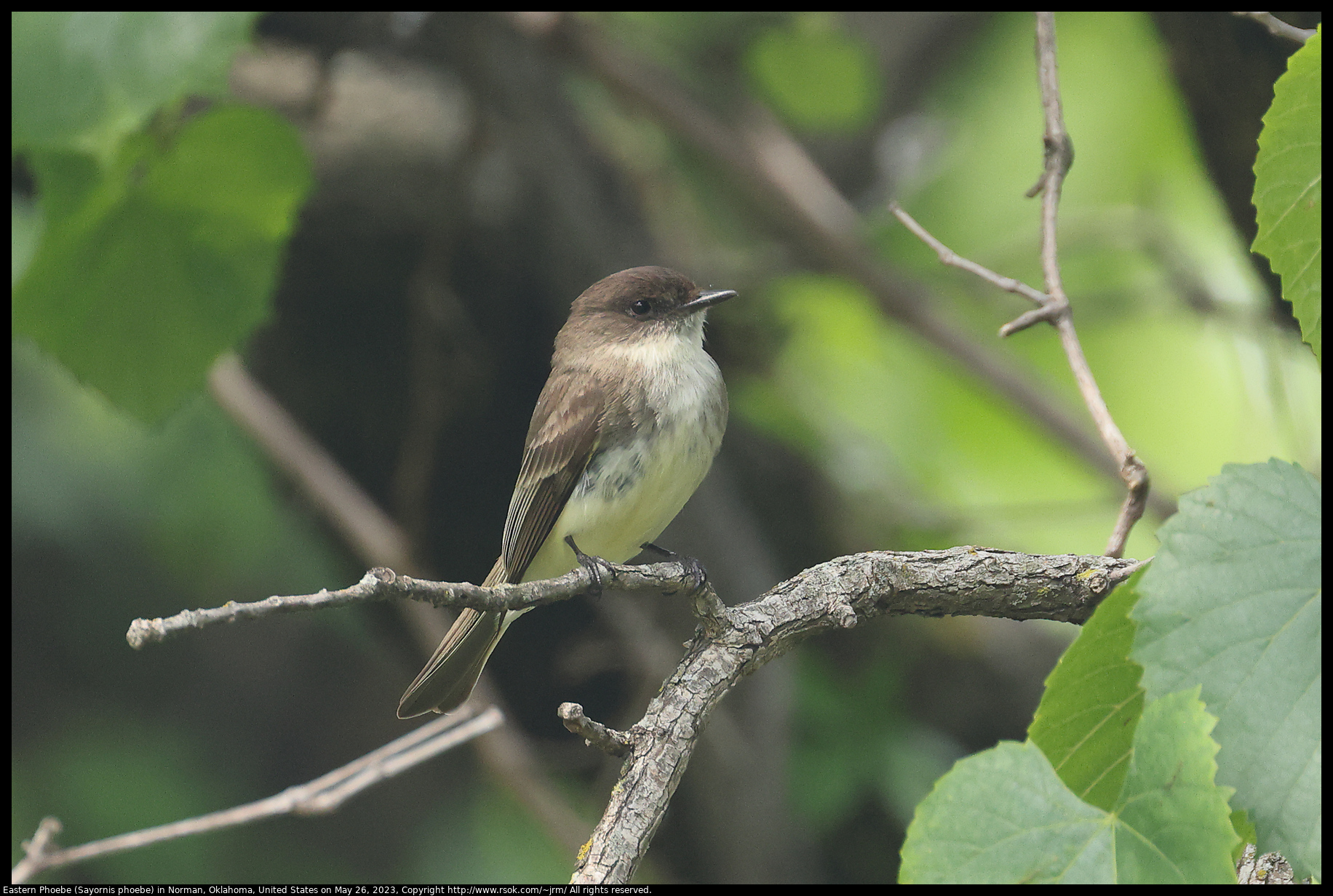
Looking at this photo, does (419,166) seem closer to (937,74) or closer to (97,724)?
(97,724)

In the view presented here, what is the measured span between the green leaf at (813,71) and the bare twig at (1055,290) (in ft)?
6.94

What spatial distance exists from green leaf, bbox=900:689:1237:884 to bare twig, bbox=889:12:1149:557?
2.25 ft

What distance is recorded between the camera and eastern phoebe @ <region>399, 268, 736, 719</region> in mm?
2719

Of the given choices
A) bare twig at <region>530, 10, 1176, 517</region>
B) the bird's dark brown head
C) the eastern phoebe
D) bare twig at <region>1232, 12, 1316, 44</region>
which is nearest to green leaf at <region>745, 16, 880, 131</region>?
bare twig at <region>530, 10, 1176, 517</region>

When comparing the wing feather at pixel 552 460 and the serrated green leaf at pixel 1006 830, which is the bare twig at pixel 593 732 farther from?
the wing feather at pixel 552 460

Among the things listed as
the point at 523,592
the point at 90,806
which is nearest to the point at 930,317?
the point at 523,592

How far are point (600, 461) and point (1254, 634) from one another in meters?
1.72

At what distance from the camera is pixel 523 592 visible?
1.49 metres

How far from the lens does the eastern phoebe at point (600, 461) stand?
2719mm

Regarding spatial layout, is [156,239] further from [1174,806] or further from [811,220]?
[1174,806]

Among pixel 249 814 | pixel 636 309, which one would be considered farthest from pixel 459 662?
pixel 636 309

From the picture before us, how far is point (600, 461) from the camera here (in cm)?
279

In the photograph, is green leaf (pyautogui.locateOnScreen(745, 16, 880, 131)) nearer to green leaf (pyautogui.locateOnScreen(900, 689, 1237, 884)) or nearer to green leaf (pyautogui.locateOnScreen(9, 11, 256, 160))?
green leaf (pyautogui.locateOnScreen(9, 11, 256, 160))

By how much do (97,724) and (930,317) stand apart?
403 centimetres
